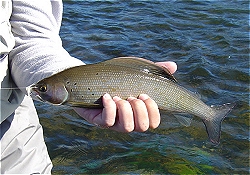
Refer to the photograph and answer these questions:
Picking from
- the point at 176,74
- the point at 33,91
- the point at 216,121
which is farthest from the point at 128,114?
the point at 176,74

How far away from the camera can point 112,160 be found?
16.9ft

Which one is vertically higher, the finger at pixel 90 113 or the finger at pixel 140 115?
the finger at pixel 140 115

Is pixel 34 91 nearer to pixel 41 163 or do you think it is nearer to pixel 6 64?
pixel 6 64

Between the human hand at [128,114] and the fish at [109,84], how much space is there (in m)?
0.12

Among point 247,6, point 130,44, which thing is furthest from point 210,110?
point 247,6

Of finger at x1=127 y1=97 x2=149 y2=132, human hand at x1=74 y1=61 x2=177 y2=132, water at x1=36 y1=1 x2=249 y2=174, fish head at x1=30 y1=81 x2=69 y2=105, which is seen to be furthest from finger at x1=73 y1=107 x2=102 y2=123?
water at x1=36 y1=1 x2=249 y2=174

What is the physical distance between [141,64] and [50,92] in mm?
685

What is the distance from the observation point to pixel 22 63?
9.09 feet

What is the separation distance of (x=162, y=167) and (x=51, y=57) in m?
2.88

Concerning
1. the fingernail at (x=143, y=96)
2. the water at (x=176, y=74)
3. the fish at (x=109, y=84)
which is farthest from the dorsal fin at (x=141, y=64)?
the water at (x=176, y=74)

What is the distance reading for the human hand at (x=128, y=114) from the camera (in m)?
2.43

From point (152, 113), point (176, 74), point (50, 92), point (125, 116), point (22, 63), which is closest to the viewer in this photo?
point (125, 116)

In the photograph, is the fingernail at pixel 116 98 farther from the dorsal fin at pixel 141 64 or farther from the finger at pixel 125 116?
the dorsal fin at pixel 141 64

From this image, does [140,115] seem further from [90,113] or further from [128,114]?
[90,113]
